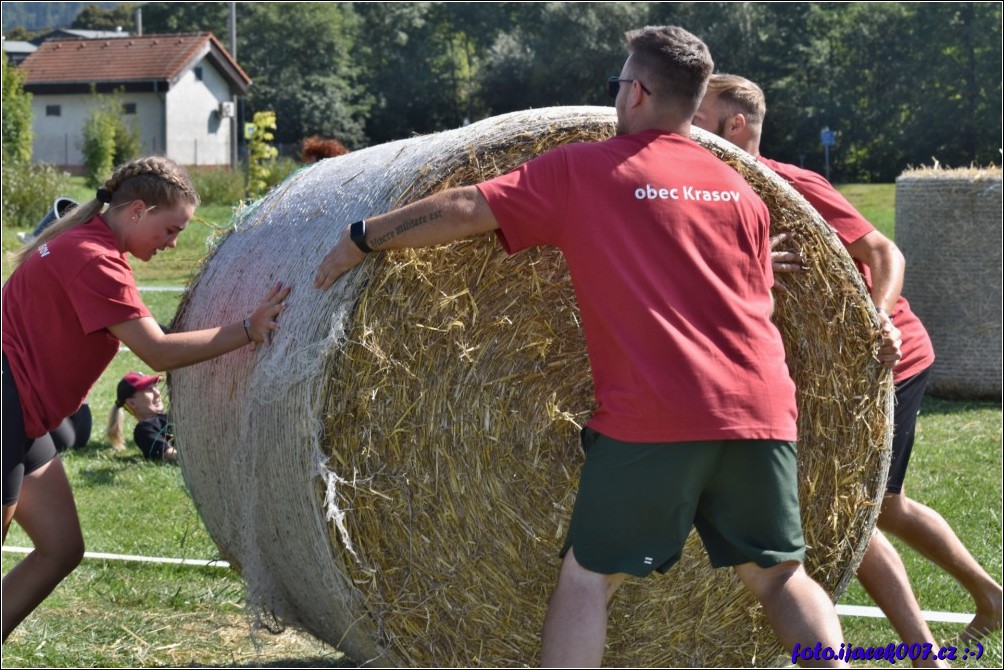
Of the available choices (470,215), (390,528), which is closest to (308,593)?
(390,528)

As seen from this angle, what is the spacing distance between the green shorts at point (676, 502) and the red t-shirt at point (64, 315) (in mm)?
1737

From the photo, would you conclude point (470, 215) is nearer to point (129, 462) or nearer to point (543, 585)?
point (543, 585)

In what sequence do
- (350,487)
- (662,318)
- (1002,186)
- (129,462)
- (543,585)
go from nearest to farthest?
(662,318) < (350,487) < (543,585) < (129,462) < (1002,186)

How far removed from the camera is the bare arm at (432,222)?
3629mm

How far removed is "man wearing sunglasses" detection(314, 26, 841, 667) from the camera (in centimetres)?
340

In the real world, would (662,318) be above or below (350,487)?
above

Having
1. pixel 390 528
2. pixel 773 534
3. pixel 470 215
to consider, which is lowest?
pixel 390 528

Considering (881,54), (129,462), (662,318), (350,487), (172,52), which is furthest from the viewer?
(172,52)

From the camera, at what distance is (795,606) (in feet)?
11.8

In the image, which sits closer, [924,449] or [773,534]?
[773,534]

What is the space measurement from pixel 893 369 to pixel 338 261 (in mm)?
2192

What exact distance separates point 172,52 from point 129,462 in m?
48.8

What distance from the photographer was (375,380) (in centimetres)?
405

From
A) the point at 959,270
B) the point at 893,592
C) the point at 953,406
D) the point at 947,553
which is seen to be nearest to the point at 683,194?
the point at 893,592
